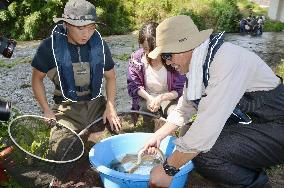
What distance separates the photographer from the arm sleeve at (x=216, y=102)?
2.57 m

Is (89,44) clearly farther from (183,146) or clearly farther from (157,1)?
(157,1)

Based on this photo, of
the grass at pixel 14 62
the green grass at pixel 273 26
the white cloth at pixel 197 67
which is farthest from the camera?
the green grass at pixel 273 26

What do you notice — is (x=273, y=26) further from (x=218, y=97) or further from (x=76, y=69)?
(x=218, y=97)

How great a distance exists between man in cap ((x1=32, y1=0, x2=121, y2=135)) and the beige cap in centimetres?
122

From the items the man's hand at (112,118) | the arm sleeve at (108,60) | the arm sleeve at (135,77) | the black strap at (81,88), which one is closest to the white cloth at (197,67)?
the man's hand at (112,118)

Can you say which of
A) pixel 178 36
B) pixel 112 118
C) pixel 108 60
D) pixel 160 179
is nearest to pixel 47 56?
pixel 108 60

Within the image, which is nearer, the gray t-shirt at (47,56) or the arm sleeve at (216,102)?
the arm sleeve at (216,102)

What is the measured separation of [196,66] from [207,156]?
0.82 meters

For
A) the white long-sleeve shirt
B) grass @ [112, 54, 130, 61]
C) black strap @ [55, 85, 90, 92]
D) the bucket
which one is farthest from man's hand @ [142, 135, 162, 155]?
grass @ [112, 54, 130, 61]

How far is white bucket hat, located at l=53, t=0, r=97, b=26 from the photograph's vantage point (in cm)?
371

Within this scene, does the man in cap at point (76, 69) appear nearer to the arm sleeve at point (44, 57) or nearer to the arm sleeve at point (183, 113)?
the arm sleeve at point (44, 57)

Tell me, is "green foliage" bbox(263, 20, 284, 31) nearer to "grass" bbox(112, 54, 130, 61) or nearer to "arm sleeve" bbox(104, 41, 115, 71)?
"grass" bbox(112, 54, 130, 61)

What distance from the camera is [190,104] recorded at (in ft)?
11.1

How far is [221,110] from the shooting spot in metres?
2.57
